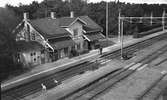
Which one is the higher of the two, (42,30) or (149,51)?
(42,30)

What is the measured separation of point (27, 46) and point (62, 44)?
6.60m

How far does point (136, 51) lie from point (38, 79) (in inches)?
943

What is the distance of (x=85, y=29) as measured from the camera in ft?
146

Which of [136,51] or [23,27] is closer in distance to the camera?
[23,27]

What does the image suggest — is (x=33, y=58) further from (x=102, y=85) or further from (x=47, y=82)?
(x=102, y=85)

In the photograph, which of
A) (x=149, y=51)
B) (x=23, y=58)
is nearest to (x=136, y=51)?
(x=149, y=51)

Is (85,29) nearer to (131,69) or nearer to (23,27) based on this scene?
(23,27)

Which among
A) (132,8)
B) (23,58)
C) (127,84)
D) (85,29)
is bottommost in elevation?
(127,84)

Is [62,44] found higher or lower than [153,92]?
higher

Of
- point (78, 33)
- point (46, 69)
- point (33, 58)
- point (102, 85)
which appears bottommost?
point (102, 85)

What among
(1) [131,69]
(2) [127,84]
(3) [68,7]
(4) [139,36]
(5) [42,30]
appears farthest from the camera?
(3) [68,7]

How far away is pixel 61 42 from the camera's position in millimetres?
37500

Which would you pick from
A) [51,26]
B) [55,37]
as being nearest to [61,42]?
[55,37]

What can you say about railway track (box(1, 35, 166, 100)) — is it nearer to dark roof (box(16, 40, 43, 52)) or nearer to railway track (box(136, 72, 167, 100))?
dark roof (box(16, 40, 43, 52))
